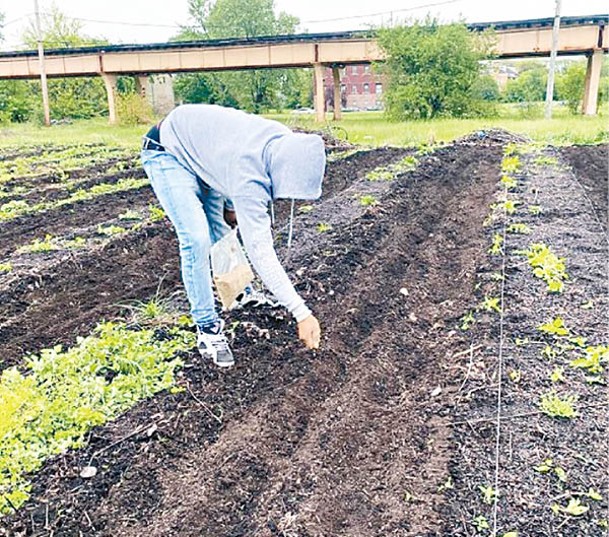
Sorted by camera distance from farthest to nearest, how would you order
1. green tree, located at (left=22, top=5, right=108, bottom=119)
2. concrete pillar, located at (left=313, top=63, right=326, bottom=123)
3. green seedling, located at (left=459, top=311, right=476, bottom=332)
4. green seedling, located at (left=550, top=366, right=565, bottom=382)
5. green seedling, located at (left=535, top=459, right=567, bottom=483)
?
green tree, located at (left=22, top=5, right=108, bottom=119), concrete pillar, located at (left=313, top=63, right=326, bottom=123), green seedling, located at (left=459, top=311, right=476, bottom=332), green seedling, located at (left=550, top=366, right=565, bottom=382), green seedling, located at (left=535, top=459, right=567, bottom=483)

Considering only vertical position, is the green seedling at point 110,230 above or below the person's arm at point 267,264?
below

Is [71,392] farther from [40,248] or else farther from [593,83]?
[593,83]

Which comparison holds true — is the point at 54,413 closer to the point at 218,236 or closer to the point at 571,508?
the point at 218,236

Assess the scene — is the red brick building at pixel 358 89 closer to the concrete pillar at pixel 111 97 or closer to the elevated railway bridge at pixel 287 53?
the elevated railway bridge at pixel 287 53

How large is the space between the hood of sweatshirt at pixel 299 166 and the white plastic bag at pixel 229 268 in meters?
1.18

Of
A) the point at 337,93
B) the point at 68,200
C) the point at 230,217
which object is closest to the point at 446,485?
the point at 230,217

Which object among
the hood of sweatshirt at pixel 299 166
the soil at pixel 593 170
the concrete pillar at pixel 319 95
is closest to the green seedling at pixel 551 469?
the hood of sweatshirt at pixel 299 166

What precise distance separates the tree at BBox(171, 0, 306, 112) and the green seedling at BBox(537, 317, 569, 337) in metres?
41.1

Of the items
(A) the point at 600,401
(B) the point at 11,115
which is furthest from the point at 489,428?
(B) the point at 11,115

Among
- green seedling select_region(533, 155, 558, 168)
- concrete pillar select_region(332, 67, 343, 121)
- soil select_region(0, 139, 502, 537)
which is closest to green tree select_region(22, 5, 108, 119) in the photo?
concrete pillar select_region(332, 67, 343, 121)

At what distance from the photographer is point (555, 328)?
4270 mm

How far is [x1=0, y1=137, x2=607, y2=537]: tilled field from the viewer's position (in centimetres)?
279

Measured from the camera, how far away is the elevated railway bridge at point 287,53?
26.4 meters

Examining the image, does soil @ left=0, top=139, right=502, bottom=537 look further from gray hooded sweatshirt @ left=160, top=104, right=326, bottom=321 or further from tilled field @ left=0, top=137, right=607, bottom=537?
gray hooded sweatshirt @ left=160, top=104, right=326, bottom=321
